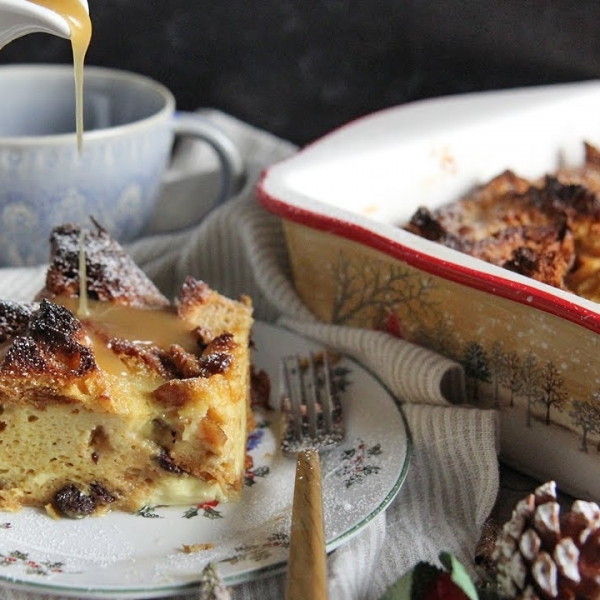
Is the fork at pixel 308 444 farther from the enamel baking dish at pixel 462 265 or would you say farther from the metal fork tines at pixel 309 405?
the enamel baking dish at pixel 462 265

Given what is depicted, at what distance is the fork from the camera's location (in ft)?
3.56

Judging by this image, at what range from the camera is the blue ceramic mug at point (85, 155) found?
6.08 ft

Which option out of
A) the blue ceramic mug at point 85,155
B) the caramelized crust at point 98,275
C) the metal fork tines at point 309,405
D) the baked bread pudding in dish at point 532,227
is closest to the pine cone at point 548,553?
the metal fork tines at point 309,405

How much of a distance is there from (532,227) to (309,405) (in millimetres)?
579

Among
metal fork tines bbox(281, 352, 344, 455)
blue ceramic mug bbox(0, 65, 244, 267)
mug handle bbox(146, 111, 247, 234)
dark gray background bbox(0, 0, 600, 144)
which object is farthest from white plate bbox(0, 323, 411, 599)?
dark gray background bbox(0, 0, 600, 144)

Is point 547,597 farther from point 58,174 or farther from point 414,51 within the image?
point 414,51

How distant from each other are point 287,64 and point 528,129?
2.78 ft

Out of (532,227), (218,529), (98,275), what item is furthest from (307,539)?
(532,227)

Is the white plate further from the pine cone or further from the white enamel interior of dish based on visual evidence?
the white enamel interior of dish

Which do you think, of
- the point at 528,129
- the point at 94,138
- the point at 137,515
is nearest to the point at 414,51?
the point at 528,129

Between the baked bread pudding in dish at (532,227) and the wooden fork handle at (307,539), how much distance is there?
0.55 m

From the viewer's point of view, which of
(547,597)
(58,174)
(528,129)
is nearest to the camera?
(547,597)

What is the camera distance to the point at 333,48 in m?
2.73

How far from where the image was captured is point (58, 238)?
1.61m
